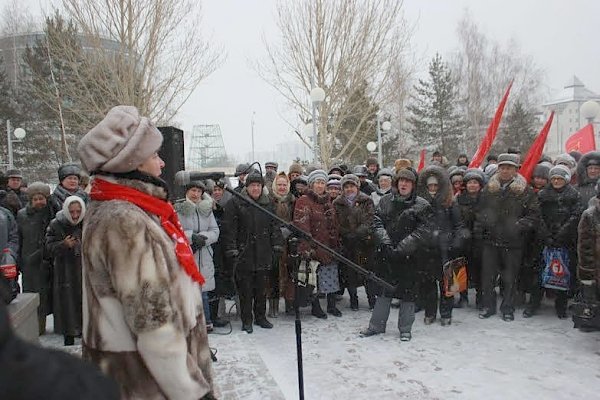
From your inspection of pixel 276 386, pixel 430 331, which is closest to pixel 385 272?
pixel 430 331

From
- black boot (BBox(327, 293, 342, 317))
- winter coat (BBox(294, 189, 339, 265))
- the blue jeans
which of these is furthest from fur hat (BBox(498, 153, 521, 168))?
the blue jeans

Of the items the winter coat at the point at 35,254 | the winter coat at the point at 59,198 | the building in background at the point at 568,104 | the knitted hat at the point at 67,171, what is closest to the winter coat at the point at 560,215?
the winter coat at the point at 59,198

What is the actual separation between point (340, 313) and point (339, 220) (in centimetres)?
127

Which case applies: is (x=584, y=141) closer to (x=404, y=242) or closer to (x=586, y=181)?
(x=586, y=181)

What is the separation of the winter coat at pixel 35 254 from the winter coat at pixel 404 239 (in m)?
4.02

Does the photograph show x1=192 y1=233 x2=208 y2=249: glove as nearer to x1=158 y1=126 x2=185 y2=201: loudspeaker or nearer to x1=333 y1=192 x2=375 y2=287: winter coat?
x1=158 y1=126 x2=185 y2=201: loudspeaker

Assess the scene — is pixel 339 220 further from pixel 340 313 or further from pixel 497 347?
pixel 497 347

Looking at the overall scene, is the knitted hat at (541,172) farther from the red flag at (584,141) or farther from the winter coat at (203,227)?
the winter coat at (203,227)

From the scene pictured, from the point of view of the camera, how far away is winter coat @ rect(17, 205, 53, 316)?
633 cm

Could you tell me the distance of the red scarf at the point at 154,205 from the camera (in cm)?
213

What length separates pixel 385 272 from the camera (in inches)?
239

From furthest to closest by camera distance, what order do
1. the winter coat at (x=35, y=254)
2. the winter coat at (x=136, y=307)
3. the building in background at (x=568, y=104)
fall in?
1. the building in background at (x=568, y=104)
2. the winter coat at (x=35, y=254)
3. the winter coat at (x=136, y=307)

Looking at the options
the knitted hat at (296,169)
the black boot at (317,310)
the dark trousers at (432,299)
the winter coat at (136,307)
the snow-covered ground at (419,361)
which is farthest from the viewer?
the knitted hat at (296,169)

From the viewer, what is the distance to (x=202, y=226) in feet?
20.8
